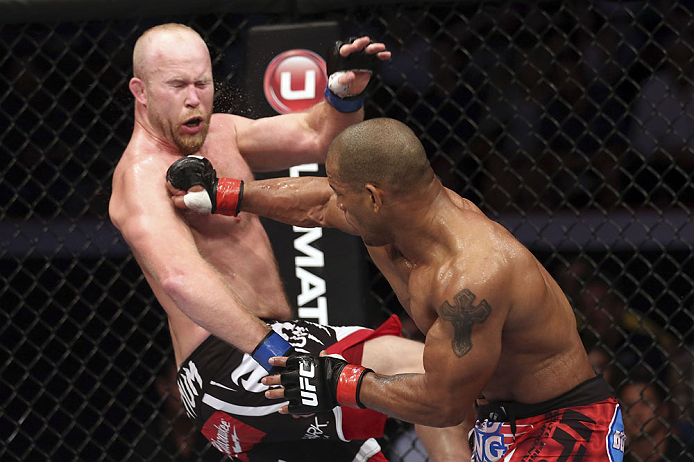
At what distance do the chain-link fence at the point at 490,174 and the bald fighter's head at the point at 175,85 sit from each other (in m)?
0.78

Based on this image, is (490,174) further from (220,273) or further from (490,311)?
(490,311)

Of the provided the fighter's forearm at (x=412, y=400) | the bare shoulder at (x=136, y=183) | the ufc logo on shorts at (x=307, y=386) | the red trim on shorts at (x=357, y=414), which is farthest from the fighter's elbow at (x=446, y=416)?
the bare shoulder at (x=136, y=183)

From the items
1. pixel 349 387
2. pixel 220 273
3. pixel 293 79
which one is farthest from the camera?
pixel 293 79

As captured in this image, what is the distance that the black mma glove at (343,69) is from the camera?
1.72m

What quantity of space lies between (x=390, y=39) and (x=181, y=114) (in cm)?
132

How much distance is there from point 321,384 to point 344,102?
0.71m

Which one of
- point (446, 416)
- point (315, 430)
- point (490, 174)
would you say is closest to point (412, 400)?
point (446, 416)

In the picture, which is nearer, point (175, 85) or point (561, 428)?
point (561, 428)

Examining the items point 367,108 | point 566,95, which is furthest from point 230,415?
point 566,95

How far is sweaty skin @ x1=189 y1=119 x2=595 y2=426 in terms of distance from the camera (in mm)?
1285

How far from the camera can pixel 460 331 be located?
128 centimetres

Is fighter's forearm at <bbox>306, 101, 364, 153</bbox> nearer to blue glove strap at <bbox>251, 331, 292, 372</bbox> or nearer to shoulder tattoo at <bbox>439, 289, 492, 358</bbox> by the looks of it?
blue glove strap at <bbox>251, 331, 292, 372</bbox>

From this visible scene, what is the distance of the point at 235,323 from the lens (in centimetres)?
157

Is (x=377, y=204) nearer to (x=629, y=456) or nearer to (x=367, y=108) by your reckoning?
(x=367, y=108)
